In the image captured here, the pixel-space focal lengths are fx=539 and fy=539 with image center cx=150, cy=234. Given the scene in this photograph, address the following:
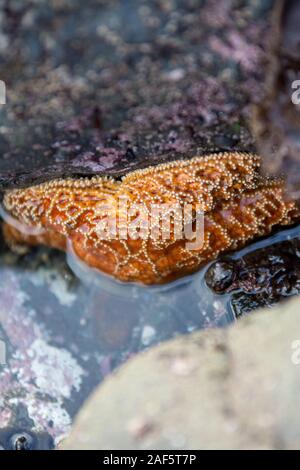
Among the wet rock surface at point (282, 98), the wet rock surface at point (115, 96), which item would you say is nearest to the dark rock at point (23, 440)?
the wet rock surface at point (115, 96)

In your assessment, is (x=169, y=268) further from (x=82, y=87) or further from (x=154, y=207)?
(x=82, y=87)

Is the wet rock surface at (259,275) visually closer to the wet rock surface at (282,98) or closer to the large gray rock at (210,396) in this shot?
the wet rock surface at (282,98)

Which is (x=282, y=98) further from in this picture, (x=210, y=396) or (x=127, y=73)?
(x=210, y=396)

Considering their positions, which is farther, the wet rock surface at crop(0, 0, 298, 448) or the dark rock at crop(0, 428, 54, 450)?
the dark rock at crop(0, 428, 54, 450)

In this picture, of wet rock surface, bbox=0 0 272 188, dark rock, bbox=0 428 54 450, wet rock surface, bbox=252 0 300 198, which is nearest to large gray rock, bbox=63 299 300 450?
wet rock surface, bbox=252 0 300 198

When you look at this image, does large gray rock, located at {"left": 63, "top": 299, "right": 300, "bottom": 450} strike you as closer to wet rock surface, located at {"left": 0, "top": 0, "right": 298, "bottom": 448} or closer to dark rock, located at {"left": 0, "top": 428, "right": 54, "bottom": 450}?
wet rock surface, located at {"left": 0, "top": 0, "right": 298, "bottom": 448}
